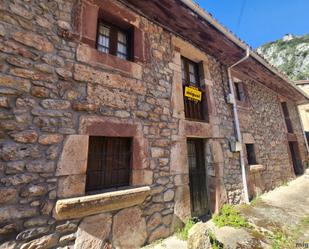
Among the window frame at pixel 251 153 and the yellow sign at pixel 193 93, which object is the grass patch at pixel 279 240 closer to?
the window frame at pixel 251 153

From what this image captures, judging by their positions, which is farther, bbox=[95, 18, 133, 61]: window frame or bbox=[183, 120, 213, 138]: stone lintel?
bbox=[183, 120, 213, 138]: stone lintel

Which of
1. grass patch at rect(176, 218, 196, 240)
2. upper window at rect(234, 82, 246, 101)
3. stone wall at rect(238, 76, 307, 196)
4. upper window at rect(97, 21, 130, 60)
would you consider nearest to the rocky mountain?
stone wall at rect(238, 76, 307, 196)

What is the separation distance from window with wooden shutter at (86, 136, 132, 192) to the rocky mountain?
102 feet

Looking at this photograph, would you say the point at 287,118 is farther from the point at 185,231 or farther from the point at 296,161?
the point at 185,231

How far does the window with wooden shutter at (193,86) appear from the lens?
3.81m

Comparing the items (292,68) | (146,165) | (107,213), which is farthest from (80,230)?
(292,68)

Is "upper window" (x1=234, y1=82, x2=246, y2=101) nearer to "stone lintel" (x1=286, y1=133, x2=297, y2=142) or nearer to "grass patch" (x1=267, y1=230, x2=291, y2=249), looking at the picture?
"stone lintel" (x1=286, y1=133, x2=297, y2=142)

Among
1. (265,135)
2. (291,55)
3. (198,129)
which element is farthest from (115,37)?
(291,55)

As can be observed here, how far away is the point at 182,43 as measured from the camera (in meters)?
3.80

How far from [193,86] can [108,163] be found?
278cm

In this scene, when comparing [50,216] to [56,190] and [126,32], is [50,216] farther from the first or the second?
[126,32]

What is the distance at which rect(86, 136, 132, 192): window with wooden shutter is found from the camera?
2.29 meters

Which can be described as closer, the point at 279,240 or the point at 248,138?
the point at 279,240

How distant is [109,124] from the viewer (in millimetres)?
2371
